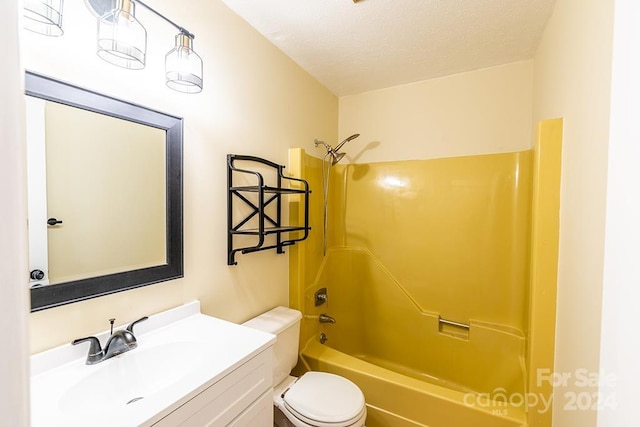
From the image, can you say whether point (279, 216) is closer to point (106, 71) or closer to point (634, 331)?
point (106, 71)

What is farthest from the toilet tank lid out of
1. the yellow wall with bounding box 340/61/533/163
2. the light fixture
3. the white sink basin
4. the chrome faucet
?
the yellow wall with bounding box 340/61/533/163

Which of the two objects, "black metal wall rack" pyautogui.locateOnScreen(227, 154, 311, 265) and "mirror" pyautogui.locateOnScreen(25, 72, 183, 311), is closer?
"mirror" pyautogui.locateOnScreen(25, 72, 183, 311)

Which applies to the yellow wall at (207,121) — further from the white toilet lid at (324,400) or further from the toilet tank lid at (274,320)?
the white toilet lid at (324,400)

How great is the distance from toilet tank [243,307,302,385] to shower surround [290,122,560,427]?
26 cm

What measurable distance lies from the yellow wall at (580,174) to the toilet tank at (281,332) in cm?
126

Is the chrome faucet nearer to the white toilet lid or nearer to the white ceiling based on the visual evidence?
the white toilet lid

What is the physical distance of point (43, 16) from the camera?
78cm

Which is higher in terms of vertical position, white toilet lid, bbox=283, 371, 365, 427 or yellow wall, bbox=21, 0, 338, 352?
yellow wall, bbox=21, 0, 338, 352

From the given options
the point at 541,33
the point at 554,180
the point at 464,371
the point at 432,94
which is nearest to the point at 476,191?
the point at 554,180

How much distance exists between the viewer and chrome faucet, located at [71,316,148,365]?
0.91 m

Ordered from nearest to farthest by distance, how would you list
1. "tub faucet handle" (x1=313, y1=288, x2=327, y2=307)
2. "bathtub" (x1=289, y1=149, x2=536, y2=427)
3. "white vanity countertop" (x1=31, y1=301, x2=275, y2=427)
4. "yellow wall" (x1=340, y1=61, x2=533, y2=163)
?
"white vanity countertop" (x1=31, y1=301, x2=275, y2=427) < "bathtub" (x1=289, y1=149, x2=536, y2=427) < "yellow wall" (x1=340, y1=61, x2=533, y2=163) < "tub faucet handle" (x1=313, y1=288, x2=327, y2=307)

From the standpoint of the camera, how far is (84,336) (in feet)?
3.08

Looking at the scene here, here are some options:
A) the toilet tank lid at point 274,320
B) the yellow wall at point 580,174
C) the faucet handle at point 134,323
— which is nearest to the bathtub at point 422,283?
the toilet tank lid at point 274,320

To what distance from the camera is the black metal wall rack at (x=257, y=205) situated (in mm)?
1441
